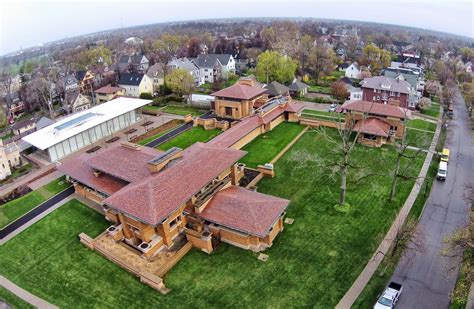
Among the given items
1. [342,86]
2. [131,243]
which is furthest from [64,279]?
[342,86]

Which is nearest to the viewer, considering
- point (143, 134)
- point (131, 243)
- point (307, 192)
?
point (131, 243)

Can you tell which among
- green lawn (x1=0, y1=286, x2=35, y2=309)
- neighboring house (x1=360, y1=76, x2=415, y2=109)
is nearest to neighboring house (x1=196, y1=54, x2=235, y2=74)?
neighboring house (x1=360, y1=76, x2=415, y2=109)

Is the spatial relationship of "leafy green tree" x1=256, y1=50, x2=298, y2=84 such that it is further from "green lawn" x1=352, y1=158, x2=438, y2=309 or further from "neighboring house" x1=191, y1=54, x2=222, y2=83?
"green lawn" x1=352, y1=158, x2=438, y2=309

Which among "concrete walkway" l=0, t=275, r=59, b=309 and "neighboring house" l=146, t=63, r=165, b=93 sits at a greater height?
Answer: "neighboring house" l=146, t=63, r=165, b=93

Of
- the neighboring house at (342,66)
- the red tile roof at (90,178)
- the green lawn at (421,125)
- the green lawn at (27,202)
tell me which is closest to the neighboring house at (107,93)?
the green lawn at (27,202)

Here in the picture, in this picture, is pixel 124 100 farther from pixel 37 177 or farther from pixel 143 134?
pixel 37 177

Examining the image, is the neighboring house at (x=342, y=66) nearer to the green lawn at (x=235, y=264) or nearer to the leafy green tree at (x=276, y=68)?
the leafy green tree at (x=276, y=68)
